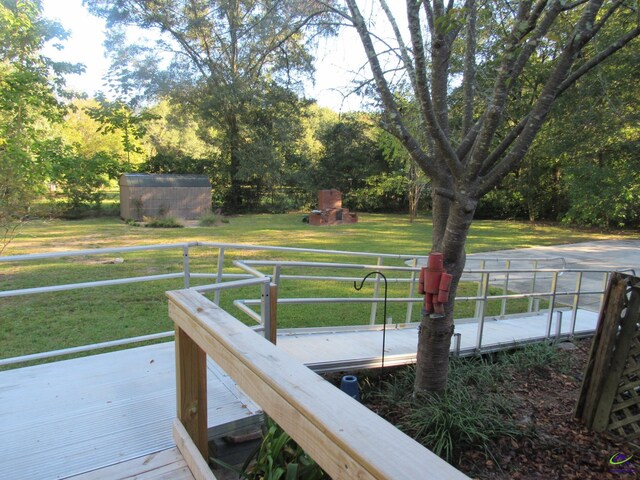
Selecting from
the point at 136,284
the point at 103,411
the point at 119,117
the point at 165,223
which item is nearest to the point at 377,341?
the point at 103,411

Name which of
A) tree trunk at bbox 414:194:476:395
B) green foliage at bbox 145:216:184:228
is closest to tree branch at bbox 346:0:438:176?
tree trunk at bbox 414:194:476:395

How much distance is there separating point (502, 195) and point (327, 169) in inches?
454

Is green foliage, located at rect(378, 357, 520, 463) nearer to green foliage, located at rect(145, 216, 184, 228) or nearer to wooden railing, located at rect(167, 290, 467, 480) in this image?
wooden railing, located at rect(167, 290, 467, 480)

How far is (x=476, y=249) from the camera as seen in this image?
43.8ft

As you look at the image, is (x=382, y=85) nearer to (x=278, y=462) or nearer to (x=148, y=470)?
(x=278, y=462)

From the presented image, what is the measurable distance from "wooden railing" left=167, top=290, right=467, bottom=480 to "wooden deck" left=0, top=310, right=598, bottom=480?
23.9 inches

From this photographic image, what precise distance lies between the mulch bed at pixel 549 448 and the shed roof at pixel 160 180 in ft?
66.4

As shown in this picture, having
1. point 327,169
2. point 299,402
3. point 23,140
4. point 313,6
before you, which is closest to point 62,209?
point 23,140

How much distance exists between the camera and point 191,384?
204 centimetres

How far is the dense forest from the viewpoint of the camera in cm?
1032

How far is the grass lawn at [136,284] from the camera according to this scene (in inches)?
223

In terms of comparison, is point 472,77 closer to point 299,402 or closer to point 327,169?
point 299,402

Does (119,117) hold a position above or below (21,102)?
above

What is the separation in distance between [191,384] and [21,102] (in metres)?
11.5
